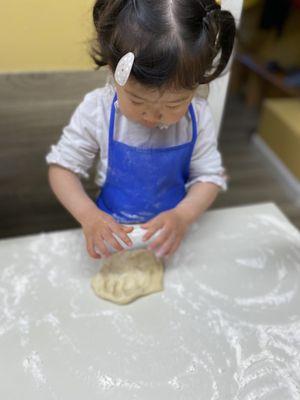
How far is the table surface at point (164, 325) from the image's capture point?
0.58 meters

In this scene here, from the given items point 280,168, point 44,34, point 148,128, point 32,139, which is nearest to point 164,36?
point 148,128

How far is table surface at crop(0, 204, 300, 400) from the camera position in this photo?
580 millimetres

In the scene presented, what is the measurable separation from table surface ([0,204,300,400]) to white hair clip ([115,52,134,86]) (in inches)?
14.3

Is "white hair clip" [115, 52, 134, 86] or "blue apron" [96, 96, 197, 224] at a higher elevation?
"white hair clip" [115, 52, 134, 86]

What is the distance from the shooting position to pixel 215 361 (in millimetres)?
618

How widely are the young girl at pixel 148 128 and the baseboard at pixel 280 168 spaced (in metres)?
1.07

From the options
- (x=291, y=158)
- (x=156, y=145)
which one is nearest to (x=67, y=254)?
(x=156, y=145)

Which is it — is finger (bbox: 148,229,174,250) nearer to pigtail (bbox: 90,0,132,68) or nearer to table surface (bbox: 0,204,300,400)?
table surface (bbox: 0,204,300,400)

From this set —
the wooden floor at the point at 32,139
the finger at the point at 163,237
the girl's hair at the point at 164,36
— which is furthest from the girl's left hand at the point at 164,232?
the wooden floor at the point at 32,139

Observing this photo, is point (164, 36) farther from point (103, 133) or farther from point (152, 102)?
point (103, 133)

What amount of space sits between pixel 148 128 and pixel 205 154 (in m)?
0.13

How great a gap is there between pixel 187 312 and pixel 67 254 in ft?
0.81

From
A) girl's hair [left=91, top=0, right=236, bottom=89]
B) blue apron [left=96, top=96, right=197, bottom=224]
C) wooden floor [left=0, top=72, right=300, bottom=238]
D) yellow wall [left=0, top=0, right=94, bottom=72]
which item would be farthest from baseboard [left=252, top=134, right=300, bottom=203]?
girl's hair [left=91, top=0, right=236, bottom=89]

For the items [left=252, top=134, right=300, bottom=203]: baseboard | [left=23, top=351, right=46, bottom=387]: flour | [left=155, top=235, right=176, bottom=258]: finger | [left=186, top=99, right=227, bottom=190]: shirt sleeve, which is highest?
[left=186, top=99, right=227, bottom=190]: shirt sleeve
